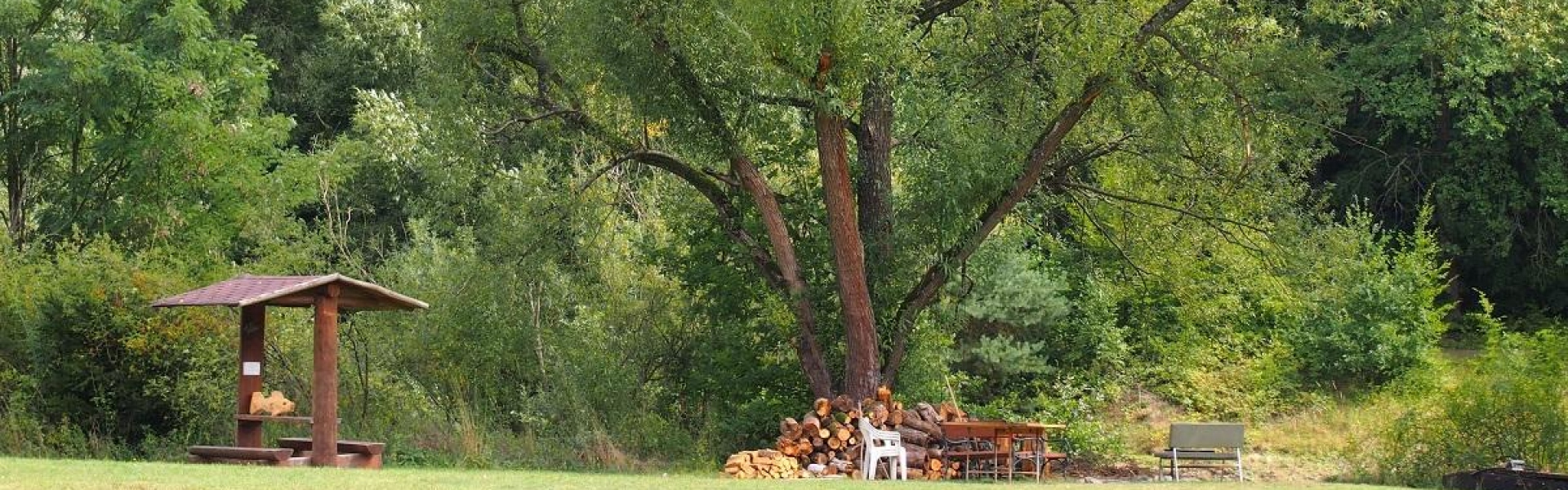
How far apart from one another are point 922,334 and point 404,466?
5913 millimetres

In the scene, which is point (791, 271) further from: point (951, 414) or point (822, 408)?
point (951, 414)

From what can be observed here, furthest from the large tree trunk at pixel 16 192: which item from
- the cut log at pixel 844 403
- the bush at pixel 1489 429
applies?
the bush at pixel 1489 429

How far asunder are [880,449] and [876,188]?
3.62 meters

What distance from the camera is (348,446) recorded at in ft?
58.5

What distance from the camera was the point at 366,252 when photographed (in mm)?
33188

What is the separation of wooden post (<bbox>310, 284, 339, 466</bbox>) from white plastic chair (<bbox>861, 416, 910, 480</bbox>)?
517 cm

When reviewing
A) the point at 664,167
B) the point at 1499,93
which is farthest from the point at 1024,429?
the point at 1499,93

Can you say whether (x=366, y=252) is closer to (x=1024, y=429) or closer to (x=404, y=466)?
(x=404, y=466)

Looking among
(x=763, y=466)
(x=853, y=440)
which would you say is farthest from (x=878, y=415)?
(x=763, y=466)

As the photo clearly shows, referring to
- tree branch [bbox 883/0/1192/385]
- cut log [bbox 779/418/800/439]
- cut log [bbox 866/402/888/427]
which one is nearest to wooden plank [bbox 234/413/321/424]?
cut log [bbox 779/418/800/439]

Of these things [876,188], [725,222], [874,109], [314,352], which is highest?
[874,109]

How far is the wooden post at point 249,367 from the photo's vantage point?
59.0ft

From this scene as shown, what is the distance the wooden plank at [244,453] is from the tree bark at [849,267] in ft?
19.3

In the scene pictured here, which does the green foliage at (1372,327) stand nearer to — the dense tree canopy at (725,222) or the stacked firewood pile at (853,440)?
the dense tree canopy at (725,222)
